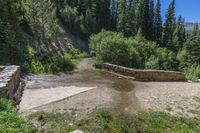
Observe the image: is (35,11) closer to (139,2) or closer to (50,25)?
(50,25)

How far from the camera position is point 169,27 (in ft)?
173

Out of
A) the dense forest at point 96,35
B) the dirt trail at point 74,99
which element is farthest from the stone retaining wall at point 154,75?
the dirt trail at point 74,99

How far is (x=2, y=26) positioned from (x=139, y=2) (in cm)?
3681

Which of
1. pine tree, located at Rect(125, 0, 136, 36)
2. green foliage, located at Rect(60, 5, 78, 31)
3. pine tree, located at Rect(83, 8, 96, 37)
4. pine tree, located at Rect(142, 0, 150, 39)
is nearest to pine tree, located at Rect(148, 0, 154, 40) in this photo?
pine tree, located at Rect(142, 0, 150, 39)

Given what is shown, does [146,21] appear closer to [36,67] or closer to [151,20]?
[151,20]

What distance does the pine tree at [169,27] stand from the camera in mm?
49838

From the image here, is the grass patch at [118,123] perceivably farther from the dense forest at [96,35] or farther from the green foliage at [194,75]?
the green foliage at [194,75]

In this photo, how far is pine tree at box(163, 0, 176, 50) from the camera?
49838 millimetres

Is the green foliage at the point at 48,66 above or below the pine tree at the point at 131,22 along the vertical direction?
below

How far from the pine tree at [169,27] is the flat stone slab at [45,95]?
4080 cm

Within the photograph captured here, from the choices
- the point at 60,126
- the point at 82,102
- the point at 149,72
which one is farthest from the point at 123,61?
the point at 60,126

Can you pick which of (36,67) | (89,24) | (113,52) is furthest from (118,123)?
(89,24)

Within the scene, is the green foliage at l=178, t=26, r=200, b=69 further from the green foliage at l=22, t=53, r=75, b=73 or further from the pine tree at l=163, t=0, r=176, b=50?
the green foliage at l=22, t=53, r=75, b=73

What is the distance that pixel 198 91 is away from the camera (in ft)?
43.4
